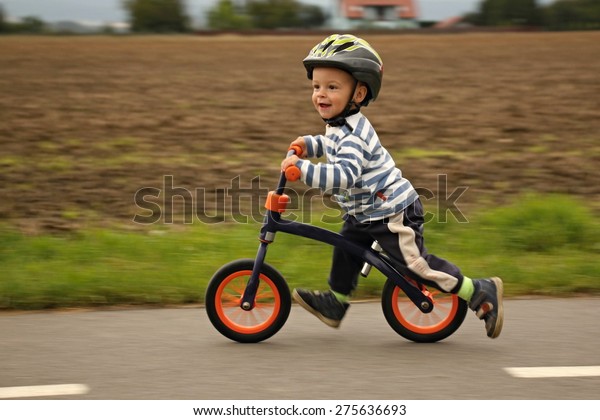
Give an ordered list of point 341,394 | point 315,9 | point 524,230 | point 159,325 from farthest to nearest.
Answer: point 315,9
point 524,230
point 159,325
point 341,394

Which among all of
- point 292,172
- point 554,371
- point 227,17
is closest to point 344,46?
point 292,172

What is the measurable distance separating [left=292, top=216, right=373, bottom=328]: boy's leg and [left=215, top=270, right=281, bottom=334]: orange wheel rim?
0.52ft

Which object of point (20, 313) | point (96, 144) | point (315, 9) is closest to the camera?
point (20, 313)

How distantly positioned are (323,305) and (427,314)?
1.86ft

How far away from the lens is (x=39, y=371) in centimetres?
437

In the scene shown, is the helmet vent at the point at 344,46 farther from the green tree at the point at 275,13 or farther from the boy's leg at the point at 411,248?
the green tree at the point at 275,13

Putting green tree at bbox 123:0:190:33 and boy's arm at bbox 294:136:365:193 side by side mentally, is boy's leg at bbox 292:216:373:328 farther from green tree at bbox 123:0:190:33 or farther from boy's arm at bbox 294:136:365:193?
green tree at bbox 123:0:190:33

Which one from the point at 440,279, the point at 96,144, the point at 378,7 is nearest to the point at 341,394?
the point at 440,279

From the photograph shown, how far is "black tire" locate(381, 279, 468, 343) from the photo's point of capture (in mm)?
4938

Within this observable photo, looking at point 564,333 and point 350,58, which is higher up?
point 350,58

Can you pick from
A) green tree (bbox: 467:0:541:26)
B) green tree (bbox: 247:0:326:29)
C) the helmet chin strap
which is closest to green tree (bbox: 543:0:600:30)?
green tree (bbox: 467:0:541:26)

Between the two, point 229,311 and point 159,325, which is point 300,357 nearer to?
point 229,311

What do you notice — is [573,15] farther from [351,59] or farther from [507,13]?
[351,59]

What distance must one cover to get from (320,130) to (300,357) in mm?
7188
